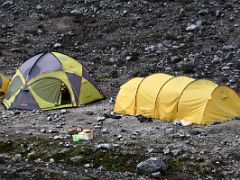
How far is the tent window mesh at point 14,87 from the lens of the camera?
1943 centimetres

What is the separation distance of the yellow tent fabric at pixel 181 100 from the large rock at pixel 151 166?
3.89 m

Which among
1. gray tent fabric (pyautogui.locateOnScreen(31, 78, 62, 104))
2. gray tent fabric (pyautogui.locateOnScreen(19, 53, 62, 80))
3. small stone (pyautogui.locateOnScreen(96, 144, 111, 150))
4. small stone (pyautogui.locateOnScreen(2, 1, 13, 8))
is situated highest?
small stone (pyautogui.locateOnScreen(2, 1, 13, 8))

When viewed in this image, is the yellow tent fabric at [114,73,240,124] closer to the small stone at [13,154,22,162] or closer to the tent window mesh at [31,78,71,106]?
the tent window mesh at [31,78,71,106]

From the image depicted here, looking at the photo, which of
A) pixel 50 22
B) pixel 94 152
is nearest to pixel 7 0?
pixel 50 22

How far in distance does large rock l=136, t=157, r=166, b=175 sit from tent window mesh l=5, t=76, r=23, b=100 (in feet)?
27.7

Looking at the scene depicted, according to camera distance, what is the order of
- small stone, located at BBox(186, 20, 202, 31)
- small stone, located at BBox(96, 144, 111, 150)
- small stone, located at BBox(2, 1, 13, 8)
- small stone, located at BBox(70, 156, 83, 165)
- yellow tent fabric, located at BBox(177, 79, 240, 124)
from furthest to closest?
small stone, located at BBox(2, 1, 13, 8) < small stone, located at BBox(186, 20, 202, 31) < yellow tent fabric, located at BBox(177, 79, 240, 124) < small stone, located at BBox(96, 144, 111, 150) < small stone, located at BBox(70, 156, 83, 165)

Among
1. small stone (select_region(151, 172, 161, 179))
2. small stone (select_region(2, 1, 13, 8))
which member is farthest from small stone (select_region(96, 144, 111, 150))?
small stone (select_region(2, 1, 13, 8))

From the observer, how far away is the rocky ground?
Result: 13023 mm

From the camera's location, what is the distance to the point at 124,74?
24.6 metres

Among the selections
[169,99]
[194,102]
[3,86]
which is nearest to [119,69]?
[3,86]

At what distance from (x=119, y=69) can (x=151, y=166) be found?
13.3 m

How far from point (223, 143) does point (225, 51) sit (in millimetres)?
11707

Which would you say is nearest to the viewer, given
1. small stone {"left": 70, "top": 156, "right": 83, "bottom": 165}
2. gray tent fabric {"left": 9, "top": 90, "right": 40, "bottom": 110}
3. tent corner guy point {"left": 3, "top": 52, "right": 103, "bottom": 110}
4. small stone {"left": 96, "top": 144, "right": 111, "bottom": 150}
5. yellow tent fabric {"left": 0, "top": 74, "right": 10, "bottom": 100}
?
small stone {"left": 70, "top": 156, "right": 83, "bottom": 165}

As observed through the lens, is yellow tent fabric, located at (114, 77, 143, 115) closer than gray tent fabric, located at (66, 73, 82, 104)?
Yes
